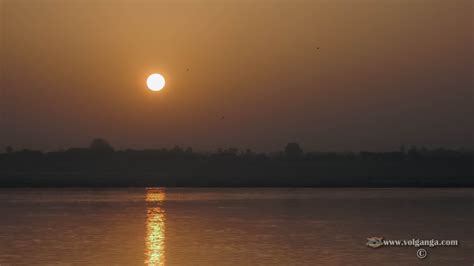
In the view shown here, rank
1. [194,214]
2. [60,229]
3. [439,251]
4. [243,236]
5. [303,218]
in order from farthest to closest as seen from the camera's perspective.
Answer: [194,214] < [303,218] < [60,229] < [243,236] < [439,251]

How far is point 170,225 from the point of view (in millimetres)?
43750

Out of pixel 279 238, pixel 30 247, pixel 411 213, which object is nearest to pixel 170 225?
pixel 279 238

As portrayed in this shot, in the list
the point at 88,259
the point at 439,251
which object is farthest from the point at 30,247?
the point at 439,251

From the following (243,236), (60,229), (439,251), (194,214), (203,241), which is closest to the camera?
(439,251)

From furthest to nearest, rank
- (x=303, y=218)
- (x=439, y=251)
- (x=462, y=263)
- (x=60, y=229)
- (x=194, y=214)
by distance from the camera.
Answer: (x=194, y=214)
(x=303, y=218)
(x=60, y=229)
(x=439, y=251)
(x=462, y=263)

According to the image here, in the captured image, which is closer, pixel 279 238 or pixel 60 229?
pixel 279 238

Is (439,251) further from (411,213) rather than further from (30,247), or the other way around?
(411,213)

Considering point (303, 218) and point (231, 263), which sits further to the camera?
point (303, 218)

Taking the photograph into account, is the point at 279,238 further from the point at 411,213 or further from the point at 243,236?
the point at 411,213

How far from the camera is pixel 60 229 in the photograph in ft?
136

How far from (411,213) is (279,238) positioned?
68.7 feet

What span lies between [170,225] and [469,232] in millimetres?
16076

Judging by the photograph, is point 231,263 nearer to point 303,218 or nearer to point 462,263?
point 462,263

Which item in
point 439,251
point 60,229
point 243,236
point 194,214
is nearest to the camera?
point 439,251
